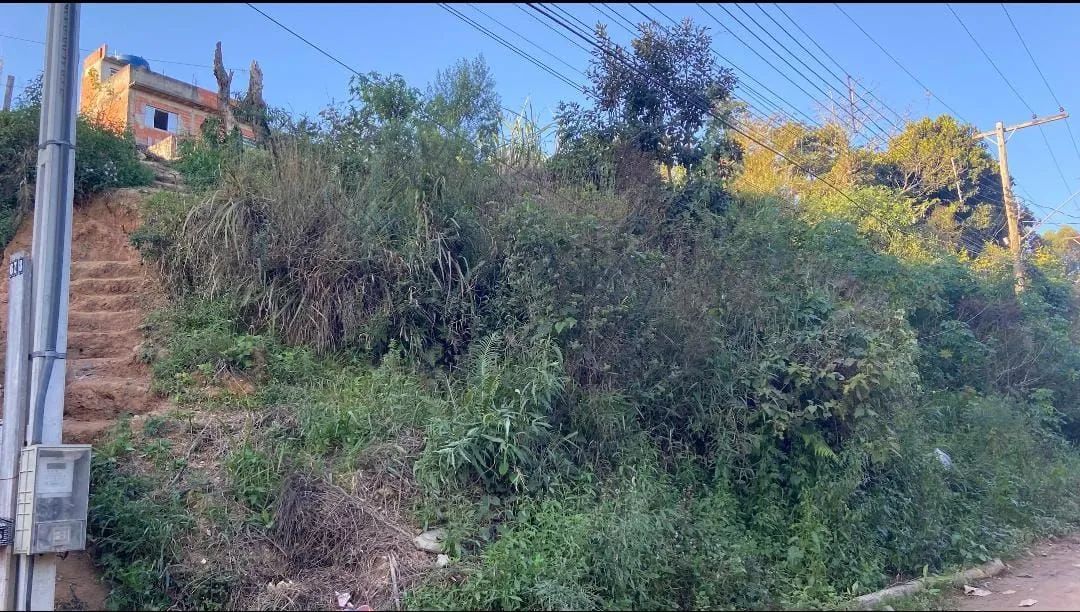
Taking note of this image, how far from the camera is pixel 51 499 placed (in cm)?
464

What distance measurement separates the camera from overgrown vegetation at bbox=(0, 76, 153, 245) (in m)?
9.30

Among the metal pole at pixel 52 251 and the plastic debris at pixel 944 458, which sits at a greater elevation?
the metal pole at pixel 52 251

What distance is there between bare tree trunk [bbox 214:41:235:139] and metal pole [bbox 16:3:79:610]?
7.60 meters

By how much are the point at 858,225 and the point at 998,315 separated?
Answer: 3081 millimetres

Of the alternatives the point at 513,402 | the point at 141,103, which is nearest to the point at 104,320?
the point at 513,402

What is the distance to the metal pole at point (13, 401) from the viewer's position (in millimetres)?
4648

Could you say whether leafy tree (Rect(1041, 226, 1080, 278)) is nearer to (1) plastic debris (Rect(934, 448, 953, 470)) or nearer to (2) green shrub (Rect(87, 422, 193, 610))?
(1) plastic debris (Rect(934, 448, 953, 470))

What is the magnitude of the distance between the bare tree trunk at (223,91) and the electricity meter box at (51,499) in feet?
28.9

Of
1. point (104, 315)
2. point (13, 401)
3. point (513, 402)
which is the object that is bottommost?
point (513, 402)

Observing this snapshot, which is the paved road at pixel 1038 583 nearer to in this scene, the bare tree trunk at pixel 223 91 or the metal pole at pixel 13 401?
the metal pole at pixel 13 401

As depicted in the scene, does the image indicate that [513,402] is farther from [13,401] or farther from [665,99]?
[665,99]

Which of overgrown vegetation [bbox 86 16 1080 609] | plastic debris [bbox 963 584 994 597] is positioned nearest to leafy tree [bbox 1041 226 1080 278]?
overgrown vegetation [bbox 86 16 1080 609]

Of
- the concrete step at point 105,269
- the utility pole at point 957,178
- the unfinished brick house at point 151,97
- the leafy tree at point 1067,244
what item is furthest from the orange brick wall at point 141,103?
the leafy tree at point 1067,244

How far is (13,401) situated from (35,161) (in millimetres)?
5862
